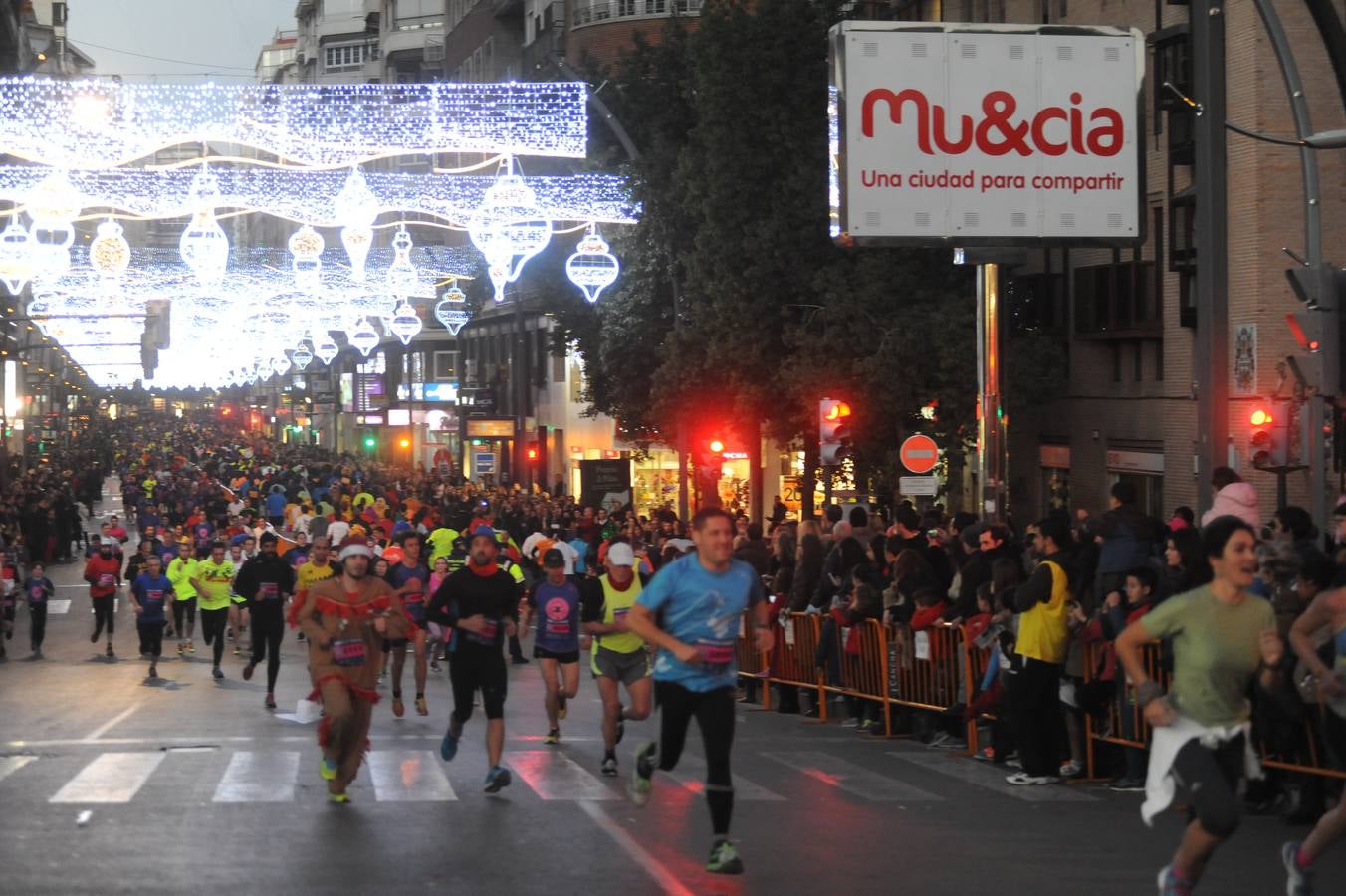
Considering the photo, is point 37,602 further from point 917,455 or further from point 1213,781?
point 1213,781

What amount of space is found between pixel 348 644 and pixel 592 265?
974 inches

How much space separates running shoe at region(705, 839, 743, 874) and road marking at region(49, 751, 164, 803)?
450 centimetres

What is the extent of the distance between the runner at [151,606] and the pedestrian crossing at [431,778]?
9.37 m

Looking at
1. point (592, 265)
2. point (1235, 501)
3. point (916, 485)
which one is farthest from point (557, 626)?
point (592, 265)

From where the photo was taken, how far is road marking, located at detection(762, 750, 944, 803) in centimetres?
1348

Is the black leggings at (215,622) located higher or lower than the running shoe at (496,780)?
higher

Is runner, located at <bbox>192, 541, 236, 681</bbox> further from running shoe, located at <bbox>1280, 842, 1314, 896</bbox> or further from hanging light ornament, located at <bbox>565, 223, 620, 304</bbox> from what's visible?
running shoe, located at <bbox>1280, 842, 1314, 896</bbox>

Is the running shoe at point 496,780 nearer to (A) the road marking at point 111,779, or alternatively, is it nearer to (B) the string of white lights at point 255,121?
(A) the road marking at point 111,779

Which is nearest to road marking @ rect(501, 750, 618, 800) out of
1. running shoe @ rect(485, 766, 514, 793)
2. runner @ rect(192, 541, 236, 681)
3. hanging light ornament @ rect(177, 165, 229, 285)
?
running shoe @ rect(485, 766, 514, 793)

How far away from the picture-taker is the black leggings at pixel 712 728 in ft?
32.0

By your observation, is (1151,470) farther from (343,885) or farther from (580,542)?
(343,885)

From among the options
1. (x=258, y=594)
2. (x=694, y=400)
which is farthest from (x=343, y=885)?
(x=694, y=400)

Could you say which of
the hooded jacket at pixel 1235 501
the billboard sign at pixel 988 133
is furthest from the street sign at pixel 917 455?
the hooded jacket at pixel 1235 501

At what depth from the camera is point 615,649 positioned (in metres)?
15.0
